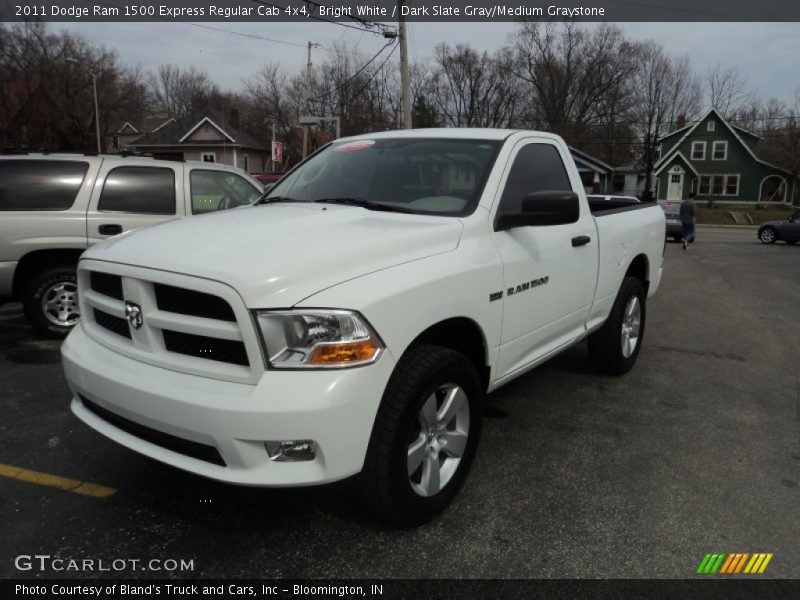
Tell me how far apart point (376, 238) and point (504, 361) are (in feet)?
3.56

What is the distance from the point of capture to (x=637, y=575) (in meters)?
2.49

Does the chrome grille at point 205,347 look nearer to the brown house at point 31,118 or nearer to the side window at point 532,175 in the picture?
the side window at point 532,175

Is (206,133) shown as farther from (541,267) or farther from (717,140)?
(541,267)

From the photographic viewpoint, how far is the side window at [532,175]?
349 cm

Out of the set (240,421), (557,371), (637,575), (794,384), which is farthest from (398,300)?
(794,384)

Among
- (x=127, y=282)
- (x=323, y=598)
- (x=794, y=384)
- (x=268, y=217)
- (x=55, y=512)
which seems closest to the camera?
(x=323, y=598)

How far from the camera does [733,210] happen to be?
153ft

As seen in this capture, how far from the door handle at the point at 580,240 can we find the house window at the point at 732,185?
53.0 metres

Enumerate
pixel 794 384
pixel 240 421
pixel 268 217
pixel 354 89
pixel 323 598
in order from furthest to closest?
pixel 354 89, pixel 794 384, pixel 268 217, pixel 323 598, pixel 240 421

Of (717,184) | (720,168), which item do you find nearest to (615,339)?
(720,168)

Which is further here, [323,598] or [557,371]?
[557,371]

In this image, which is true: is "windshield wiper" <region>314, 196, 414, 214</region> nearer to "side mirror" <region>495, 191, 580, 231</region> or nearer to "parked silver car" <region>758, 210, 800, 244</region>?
"side mirror" <region>495, 191, 580, 231</region>

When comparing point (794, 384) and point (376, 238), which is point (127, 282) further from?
point (794, 384)

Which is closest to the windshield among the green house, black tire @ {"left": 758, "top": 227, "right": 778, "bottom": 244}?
black tire @ {"left": 758, "top": 227, "right": 778, "bottom": 244}
